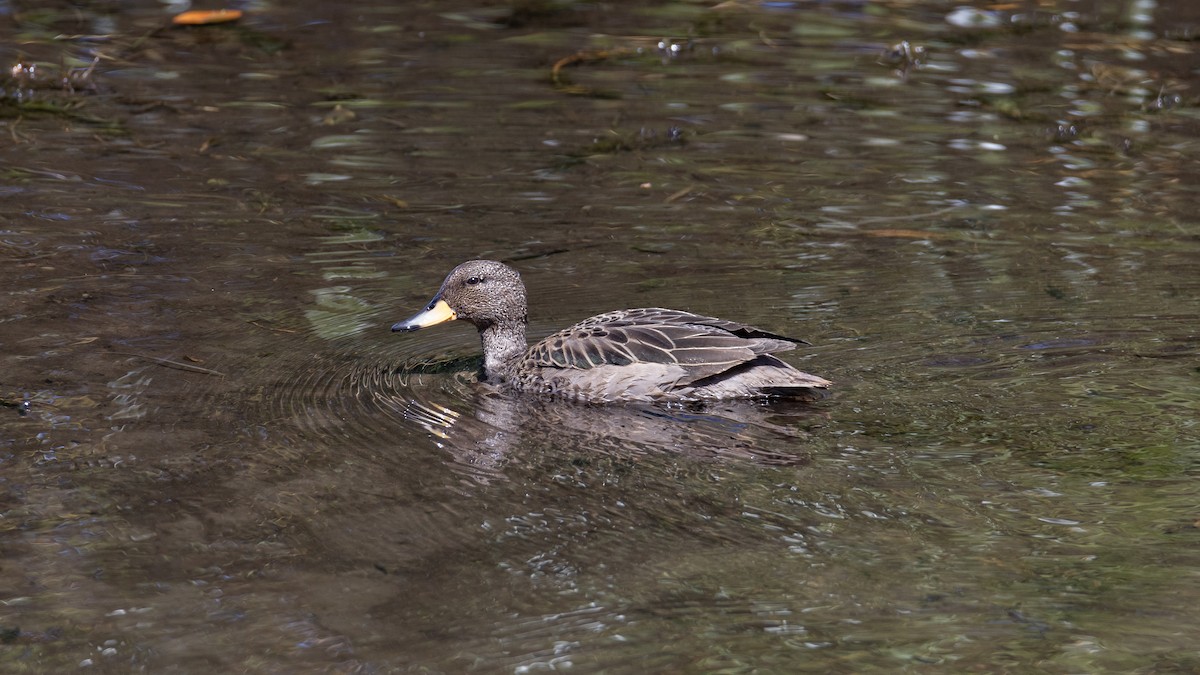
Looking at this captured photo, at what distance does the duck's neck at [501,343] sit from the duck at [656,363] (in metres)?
0.11

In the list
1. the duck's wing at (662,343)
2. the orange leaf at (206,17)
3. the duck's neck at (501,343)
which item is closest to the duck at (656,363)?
the duck's wing at (662,343)

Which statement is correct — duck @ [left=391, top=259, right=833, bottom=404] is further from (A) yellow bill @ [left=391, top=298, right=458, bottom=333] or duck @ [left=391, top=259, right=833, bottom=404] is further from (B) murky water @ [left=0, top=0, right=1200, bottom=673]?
(B) murky water @ [left=0, top=0, right=1200, bottom=673]

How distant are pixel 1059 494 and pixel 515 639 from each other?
232 cm

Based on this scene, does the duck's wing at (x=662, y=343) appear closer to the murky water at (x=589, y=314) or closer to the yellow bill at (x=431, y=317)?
the murky water at (x=589, y=314)

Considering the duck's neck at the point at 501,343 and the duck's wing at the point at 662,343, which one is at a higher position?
the duck's wing at the point at 662,343

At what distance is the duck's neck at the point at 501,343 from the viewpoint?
789cm

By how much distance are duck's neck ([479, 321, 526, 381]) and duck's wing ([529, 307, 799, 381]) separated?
0.36 meters

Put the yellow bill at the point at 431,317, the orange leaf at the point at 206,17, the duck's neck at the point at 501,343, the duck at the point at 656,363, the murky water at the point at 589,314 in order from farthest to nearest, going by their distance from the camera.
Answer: the orange leaf at the point at 206,17
the duck's neck at the point at 501,343
the yellow bill at the point at 431,317
the duck at the point at 656,363
the murky water at the point at 589,314

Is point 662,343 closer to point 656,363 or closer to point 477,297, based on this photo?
point 656,363

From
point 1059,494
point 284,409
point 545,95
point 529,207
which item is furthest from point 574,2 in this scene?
point 1059,494

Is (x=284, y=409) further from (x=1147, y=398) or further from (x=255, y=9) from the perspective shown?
(x=255, y=9)

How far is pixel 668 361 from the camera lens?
23.6 ft

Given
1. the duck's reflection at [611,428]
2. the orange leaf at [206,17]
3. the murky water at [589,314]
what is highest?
the orange leaf at [206,17]

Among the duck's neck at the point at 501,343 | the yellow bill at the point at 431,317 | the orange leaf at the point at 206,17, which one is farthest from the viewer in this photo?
the orange leaf at the point at 206,17
